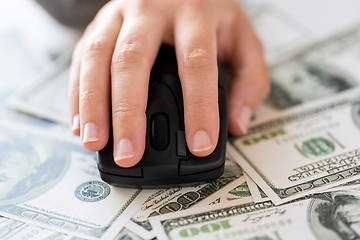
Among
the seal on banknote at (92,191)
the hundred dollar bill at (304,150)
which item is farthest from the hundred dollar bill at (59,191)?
the hundred dollar bill at (304,150)

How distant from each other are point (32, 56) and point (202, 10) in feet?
1.66

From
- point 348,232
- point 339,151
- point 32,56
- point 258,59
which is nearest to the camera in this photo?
point 348,232

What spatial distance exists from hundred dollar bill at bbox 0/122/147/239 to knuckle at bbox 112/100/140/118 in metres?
0.13

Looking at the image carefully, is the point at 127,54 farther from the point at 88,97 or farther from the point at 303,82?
the point at 303,82

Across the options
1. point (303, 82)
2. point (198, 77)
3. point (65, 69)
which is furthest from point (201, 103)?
point (65, 69)

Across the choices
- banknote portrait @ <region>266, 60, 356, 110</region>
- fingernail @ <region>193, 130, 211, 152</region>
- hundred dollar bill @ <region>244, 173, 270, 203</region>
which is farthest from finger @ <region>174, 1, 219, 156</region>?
banknote portrait @ <region>266, 60, 356, 110</region>

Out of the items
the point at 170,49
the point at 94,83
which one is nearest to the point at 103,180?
the point at 94,83

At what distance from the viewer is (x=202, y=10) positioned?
0.81m

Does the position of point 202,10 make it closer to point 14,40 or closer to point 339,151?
point 339,151

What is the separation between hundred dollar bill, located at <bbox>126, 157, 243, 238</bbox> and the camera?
640 millimetres

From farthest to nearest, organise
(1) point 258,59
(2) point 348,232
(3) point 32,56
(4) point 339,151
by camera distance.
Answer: (3) point 32,56
(1) point 258,59
(4) point 339,151
(2) point 348,232

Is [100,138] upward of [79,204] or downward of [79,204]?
upward

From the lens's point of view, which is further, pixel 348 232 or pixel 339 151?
pixel 339 151

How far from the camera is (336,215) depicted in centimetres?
63
